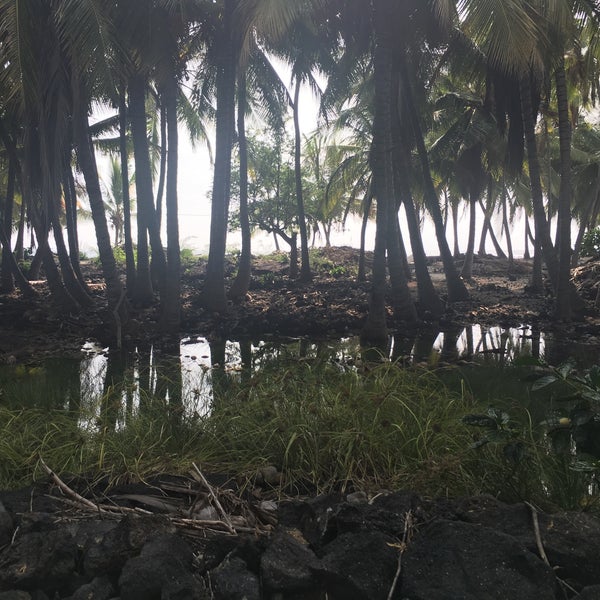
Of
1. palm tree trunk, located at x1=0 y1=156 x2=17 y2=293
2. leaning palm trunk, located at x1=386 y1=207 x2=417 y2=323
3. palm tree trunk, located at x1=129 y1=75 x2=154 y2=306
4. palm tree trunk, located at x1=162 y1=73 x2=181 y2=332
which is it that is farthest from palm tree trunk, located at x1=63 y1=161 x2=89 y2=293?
leaning palm trunk, located at x1=386 y1=207 x2=417 y2=323

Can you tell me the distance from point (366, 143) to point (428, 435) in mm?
23792

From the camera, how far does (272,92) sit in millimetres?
20781

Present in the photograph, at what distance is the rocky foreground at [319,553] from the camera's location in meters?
2.65

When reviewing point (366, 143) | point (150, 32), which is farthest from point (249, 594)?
point (366, 143)

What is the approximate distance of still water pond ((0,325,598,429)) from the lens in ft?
20.9

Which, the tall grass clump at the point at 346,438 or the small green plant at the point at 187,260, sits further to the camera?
the small green plant at the point at 187,260

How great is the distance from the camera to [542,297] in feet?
63.7

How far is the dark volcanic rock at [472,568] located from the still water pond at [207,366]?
2680 millimetres

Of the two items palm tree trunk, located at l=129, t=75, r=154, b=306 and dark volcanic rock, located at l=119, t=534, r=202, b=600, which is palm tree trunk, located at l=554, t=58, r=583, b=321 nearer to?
palm tree trunk, located at l=129, t=75, r=154, b=306

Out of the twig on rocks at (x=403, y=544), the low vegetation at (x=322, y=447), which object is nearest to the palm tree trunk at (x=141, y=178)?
the low vegetation at (x=322, y=447)

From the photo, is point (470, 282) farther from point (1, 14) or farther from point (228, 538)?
point (228, 538)

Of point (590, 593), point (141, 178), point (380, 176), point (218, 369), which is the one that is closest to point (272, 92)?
point (141, 178)

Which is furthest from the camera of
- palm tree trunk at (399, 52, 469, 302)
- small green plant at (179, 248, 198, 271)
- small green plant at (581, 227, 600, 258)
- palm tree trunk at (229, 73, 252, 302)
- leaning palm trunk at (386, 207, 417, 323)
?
small green plant at (179, 248, 198, 271)

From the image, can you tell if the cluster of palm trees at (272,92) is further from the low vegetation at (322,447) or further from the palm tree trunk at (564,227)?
the low vegetation at (322,447)
